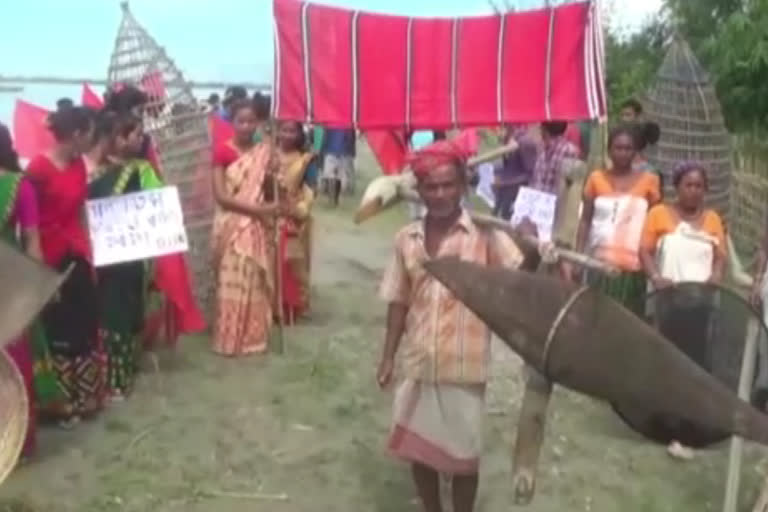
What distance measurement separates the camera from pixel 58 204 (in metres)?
6.03

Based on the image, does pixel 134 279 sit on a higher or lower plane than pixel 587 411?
higher

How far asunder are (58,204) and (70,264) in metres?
0.28

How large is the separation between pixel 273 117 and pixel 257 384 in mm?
1488

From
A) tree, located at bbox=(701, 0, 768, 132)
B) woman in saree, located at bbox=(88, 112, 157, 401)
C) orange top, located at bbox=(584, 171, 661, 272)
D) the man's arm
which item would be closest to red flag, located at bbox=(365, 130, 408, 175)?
orange top, located at bbox=(584, 171, 661, 272)

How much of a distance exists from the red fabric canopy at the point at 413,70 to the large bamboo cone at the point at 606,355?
→ 4.14m

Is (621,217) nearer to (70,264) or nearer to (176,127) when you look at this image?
(70,264)

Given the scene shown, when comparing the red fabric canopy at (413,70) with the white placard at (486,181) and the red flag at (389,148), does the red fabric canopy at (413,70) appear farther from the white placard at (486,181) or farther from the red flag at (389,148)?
the white placard at (486,181)

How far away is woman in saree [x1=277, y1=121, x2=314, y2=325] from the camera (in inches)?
333

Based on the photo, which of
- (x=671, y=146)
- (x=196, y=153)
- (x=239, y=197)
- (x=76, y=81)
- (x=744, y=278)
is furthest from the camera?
(x=76, y=81)

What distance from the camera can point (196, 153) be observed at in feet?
28.1

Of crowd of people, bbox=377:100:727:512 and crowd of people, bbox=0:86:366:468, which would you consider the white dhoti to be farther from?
crowd of people, bbox=0:86:366:468

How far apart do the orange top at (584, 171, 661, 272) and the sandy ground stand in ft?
2.62

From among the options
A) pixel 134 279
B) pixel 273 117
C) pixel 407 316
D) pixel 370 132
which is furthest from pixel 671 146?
pixel 407 316

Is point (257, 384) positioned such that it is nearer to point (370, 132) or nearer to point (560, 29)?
point (370, 132)
